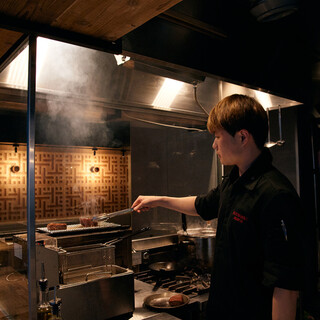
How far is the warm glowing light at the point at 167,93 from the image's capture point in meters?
2.51

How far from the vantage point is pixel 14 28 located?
3.77 ft

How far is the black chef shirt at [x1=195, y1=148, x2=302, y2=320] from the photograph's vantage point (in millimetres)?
1188

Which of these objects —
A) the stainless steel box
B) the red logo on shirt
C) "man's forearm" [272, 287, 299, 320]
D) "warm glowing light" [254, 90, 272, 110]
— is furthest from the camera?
"warm glowing light" [254, 90, 272, 110]

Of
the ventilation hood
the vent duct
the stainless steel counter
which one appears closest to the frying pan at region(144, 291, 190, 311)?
the stainless steel counter

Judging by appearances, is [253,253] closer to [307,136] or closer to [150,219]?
[150,219]

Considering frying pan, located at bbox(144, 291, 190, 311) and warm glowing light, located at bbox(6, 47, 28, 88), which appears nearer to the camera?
warm glowing light, located at bbox(6, 47, 28, 88)

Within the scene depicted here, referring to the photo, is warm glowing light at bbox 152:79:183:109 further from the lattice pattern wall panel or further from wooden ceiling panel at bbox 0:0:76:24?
wooden ceiling panel at bbox 0:0:76:24

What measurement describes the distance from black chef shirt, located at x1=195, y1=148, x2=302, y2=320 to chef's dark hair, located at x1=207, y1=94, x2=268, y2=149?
10 centimetres

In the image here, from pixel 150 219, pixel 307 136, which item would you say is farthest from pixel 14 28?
pixel 307 136

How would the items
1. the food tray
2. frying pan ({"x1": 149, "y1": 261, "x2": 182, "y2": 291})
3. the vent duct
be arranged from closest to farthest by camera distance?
the food tray < the vent duct < frying pan ({"x1": 149, "y1": 261, "x2": 182, "y2": 291})

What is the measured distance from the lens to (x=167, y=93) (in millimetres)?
2584

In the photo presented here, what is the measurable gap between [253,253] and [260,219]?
5.4 inches

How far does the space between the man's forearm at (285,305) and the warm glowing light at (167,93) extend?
1707mm

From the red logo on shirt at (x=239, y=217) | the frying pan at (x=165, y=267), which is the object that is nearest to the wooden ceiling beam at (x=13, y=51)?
the red logo on shirt at (x=239, y=217)
